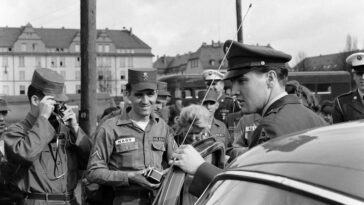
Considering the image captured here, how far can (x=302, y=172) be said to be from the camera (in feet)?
5.02

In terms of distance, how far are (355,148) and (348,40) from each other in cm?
8609

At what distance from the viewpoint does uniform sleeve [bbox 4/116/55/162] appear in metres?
3.83

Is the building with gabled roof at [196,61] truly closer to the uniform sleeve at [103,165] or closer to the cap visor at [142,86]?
the cap visor at [142,86]

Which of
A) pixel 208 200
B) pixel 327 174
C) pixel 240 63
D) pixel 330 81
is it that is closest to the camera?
pixel 327 174

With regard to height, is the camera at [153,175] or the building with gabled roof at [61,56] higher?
the building with gabled roof at [61,56]

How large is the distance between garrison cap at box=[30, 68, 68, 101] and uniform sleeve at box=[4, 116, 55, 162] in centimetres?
33

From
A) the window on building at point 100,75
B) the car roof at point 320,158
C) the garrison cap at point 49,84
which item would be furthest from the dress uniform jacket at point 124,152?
the window on building at point 100,75

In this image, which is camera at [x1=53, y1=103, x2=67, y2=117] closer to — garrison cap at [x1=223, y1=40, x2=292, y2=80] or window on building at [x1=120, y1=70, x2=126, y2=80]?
garrison cap at [x1=223, y1=40, x2=292, y2=80]

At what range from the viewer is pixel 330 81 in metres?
26.7

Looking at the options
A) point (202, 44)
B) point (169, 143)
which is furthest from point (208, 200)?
point (202, 44)

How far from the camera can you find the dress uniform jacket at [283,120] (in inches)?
106

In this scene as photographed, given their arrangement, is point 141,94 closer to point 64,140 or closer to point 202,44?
point 64,140

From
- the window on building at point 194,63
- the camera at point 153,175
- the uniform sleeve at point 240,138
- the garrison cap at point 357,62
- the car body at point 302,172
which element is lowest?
the camera at point 153,175

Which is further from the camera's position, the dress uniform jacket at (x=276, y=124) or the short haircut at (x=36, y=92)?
the short haircut at (x=36, y=92)
